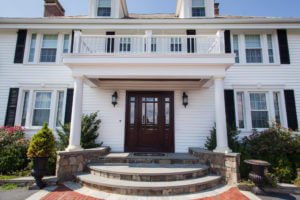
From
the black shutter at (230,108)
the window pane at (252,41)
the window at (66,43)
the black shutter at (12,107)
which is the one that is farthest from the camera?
the window at (66,43)

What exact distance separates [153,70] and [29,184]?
16.8 ft

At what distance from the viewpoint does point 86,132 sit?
685 centimetres

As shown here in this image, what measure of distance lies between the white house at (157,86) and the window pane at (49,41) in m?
0.06

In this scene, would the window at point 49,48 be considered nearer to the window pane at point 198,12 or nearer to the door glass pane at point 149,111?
the door glass pane at point 149,111

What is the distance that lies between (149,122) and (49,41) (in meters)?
6.13

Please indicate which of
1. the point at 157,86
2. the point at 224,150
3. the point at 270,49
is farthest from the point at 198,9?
the point at 224,150

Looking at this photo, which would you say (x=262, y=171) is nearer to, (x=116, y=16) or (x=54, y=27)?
(x=116, y=16)

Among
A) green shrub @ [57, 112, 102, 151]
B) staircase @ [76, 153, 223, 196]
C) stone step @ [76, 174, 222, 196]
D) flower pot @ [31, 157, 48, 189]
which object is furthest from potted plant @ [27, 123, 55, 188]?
green shrub @ [57, 112, 102, 151]

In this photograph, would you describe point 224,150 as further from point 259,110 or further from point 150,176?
point 259,110

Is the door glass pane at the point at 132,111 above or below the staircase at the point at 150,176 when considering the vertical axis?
above

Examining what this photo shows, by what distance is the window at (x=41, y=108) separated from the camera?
7.54 m

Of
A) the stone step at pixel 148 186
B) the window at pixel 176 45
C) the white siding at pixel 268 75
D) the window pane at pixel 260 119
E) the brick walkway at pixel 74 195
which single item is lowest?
the brick walkway at pixel 74 195

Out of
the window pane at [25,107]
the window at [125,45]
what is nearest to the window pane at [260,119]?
the window at [125,45]

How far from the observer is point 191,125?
291 inches
